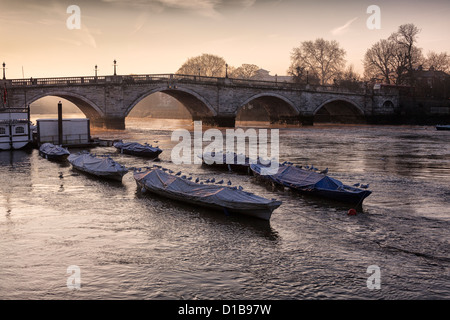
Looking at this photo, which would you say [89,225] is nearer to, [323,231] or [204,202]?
[204,202]

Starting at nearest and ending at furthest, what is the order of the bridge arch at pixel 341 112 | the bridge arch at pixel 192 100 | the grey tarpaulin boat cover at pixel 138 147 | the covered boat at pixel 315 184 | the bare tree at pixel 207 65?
1. the covered boat at pixel 315 184
2. the grey tarpaulin boat cover at pixel 138 147
3. the bridge arch at pixel 192 100
4. the bridge arch at pixel 341 112
5. the bare tree at pixel 207 65

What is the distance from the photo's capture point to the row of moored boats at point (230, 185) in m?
16.4

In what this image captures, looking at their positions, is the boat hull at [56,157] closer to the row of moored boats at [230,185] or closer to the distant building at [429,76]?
the row of moored boats at [230,185]

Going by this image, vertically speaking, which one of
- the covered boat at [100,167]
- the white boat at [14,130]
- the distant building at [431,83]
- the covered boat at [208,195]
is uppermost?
the distant building at [431,83]

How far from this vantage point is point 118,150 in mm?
39156

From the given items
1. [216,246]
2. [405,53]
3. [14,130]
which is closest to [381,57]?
[405,53]

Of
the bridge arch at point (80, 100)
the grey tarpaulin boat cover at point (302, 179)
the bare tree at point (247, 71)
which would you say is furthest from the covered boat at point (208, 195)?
the bare tree at point (247, 71)

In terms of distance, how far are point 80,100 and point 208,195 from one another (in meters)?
45.5

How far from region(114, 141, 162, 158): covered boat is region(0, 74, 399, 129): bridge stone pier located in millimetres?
15124

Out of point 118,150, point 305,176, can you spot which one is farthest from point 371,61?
point 305,176

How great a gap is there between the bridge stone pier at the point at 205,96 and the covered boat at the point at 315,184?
32702 millimetres

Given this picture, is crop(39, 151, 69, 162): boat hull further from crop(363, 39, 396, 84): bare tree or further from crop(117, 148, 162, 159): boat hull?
crop(363, 39, 396, 84): bare tree

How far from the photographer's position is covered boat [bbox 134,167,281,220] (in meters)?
15.8

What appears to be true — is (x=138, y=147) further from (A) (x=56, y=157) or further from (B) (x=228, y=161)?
(B) (x=228, y=161)
